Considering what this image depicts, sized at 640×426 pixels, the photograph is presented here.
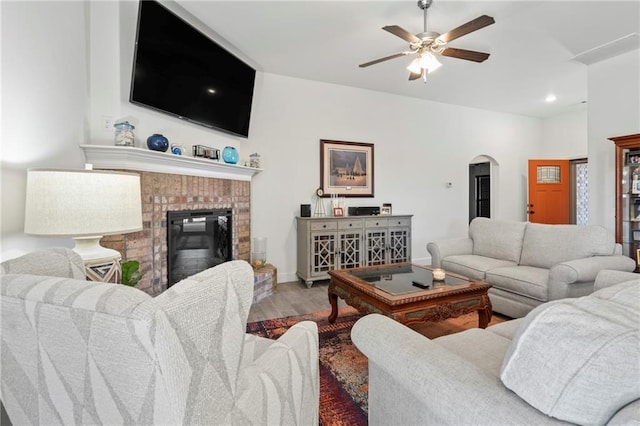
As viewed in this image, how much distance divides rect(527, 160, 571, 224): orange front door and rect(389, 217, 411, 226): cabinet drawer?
300cm

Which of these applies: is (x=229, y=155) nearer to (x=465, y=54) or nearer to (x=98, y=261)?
(x=98, y=261)

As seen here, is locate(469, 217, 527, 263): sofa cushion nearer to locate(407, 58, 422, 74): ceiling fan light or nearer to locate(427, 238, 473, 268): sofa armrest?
locate(427, 238, 473, 268): sofa armrest

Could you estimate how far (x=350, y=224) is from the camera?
4.07 metres

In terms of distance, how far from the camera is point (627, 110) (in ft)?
11.1

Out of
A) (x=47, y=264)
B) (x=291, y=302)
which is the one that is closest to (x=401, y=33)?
(x=47, y=264)

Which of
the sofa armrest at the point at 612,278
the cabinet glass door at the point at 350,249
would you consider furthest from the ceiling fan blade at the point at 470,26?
the cabinet glass door at the point at 350,249

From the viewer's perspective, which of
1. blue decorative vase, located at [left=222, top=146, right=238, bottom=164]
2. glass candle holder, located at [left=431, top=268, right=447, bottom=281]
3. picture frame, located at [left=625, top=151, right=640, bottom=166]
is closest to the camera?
glass candle holder, located at [left=431, top=268, right=447, bottom=281]

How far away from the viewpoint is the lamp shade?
4.24 feet

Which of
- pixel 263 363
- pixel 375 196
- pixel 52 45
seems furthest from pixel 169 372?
pixel 375 196

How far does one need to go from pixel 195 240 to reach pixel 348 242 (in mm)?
1899

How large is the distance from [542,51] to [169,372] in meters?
4.55

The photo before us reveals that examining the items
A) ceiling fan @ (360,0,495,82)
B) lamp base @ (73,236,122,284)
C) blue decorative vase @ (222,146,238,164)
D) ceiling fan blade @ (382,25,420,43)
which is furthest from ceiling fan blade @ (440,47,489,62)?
lamp base @ (73,236,122,284)

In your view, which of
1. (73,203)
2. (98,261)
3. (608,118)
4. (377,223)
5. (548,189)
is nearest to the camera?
(73,203)

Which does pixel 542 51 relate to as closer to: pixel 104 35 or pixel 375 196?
pixel 375 196
